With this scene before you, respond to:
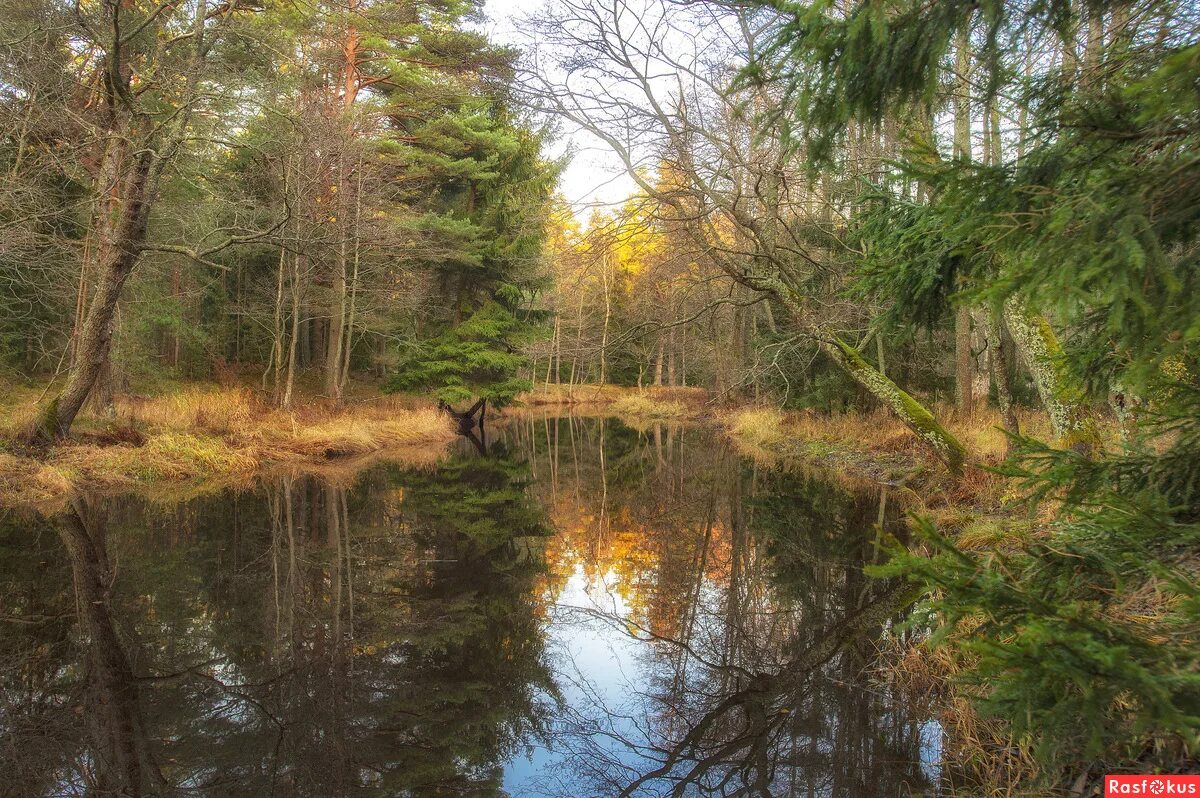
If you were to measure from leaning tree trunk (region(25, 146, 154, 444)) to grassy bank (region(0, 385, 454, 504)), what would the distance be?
366 millimetres

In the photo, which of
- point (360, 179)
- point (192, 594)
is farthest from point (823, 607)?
point (360, 179)

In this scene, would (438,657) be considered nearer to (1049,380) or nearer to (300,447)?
(1049,380)

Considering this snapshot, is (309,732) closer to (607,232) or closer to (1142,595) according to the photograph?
(1142,595)

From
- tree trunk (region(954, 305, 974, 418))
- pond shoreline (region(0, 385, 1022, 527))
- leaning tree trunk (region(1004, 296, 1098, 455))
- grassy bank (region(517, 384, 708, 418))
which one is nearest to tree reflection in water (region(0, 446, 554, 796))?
pond shoreline (region(0, 385, 1022, 527))

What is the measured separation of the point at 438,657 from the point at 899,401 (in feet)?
25.2

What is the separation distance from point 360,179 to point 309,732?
577 inches

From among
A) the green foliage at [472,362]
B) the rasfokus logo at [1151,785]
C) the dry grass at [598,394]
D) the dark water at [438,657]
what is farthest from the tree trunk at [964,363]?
the dry grass at [598,394]

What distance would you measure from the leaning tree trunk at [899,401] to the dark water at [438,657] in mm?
1528

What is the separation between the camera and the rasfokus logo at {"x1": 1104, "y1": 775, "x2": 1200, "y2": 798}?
2471mm

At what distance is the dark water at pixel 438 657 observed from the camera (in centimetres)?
372

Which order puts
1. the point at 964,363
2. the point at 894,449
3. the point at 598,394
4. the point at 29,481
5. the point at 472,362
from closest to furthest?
the point at 29,481 → the point at 964,363 → the point at 894,449 → the point at 472,362 → the point at 598,394

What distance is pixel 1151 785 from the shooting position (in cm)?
259

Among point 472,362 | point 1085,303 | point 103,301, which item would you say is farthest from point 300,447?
point 1085,303

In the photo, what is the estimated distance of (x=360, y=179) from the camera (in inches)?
637
